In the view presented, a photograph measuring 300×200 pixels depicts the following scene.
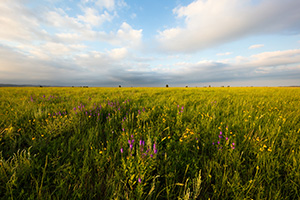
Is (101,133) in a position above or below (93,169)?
above

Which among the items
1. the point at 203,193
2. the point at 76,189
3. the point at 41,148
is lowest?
the point at 203,193

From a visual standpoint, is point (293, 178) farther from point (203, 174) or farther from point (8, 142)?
Answer: point (8, 142)

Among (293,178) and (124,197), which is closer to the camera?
(124,197)

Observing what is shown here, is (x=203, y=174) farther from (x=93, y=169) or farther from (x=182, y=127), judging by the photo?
(x=93, y=169)

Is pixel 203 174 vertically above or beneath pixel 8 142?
beneath

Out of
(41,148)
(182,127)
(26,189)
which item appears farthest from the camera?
(182,127)

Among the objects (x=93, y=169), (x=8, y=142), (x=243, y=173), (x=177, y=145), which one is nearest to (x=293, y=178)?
(x=243, y=173)

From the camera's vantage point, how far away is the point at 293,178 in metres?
1.54

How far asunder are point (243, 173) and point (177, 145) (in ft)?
3.06

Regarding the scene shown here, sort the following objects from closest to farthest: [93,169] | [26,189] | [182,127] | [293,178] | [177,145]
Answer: [26,189], [293,178], [93,169], [177,145], [182,127]

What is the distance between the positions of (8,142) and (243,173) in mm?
3820

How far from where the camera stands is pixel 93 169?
1654 millimetres

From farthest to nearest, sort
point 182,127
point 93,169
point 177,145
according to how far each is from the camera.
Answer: point 182,127, point 177,145, point 93,169

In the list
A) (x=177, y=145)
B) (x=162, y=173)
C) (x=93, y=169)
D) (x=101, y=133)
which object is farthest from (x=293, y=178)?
(x=101, y=133)
